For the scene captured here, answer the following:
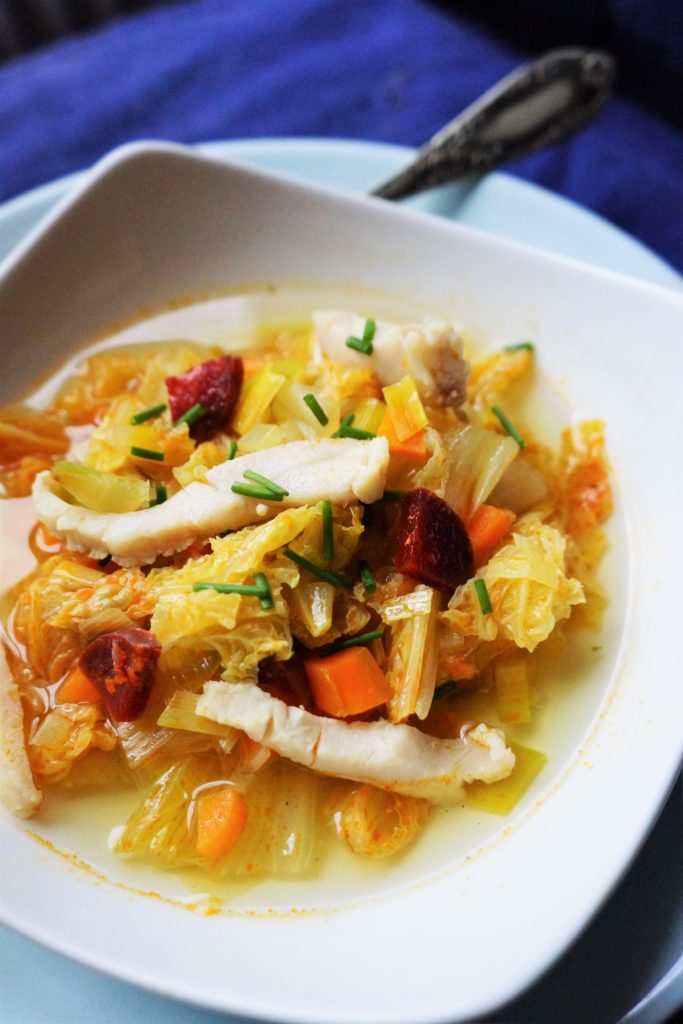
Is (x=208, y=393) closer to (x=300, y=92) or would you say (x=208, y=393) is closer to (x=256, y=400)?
Answer: (x=256, y=400)

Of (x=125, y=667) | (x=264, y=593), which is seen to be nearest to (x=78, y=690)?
(x=125, y=667)

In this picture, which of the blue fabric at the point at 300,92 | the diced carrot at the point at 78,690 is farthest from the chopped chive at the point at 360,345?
the blue fabric at the point at 300,92

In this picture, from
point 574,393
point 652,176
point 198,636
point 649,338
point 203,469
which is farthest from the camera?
point 652,176

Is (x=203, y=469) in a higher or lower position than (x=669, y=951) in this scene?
higher

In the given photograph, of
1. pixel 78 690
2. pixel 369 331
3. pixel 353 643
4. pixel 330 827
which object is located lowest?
pixel 330 827

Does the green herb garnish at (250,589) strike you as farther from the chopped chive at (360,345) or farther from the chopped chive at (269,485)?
the chopped chive at (360,345)

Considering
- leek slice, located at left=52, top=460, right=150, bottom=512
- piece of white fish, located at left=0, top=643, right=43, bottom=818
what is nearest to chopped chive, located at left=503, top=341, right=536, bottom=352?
leek slice, located at left=52, top=460, right=150, bottom=512

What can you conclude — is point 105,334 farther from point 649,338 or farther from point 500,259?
point 649,338

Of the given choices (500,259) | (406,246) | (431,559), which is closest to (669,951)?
(431,559)
